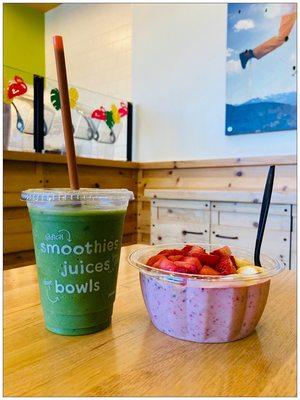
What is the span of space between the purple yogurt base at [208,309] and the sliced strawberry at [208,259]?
0.20 feet

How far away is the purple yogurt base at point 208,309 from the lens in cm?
44

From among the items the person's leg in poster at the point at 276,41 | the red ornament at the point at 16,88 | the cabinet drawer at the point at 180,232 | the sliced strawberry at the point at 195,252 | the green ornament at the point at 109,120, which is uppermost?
the person's leg in poster at the point at 276,41

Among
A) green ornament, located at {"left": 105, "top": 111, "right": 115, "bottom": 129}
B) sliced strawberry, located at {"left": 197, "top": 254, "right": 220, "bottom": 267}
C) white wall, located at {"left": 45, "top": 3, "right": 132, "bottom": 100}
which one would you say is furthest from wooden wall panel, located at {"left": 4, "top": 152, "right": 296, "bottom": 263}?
sliced strawberry, located at {"left": 197, "top": 254, "right": 220, "bottom": 267}

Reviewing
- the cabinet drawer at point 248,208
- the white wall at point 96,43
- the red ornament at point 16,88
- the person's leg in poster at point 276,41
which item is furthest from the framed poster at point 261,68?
the red ornament at point 16,88

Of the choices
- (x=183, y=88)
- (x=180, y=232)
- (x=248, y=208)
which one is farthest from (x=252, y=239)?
(x=183, y=88)

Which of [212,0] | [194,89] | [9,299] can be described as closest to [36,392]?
[9,299]

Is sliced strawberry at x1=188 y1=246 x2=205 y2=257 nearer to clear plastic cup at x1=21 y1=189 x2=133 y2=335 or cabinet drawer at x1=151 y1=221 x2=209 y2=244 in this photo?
clear plastic cup at x1=21 y1=189 x2=133 y2=335

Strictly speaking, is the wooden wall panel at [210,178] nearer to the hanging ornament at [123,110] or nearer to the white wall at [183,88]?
the white wall at [183,88]

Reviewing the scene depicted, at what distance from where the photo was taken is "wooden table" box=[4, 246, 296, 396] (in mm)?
344

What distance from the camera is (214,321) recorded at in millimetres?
442

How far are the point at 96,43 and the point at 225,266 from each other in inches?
131

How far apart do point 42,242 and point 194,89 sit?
7.71ft

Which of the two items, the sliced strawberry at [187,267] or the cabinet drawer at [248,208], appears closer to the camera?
the sliced strawberry at [187,267]

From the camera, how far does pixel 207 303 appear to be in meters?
0.44
